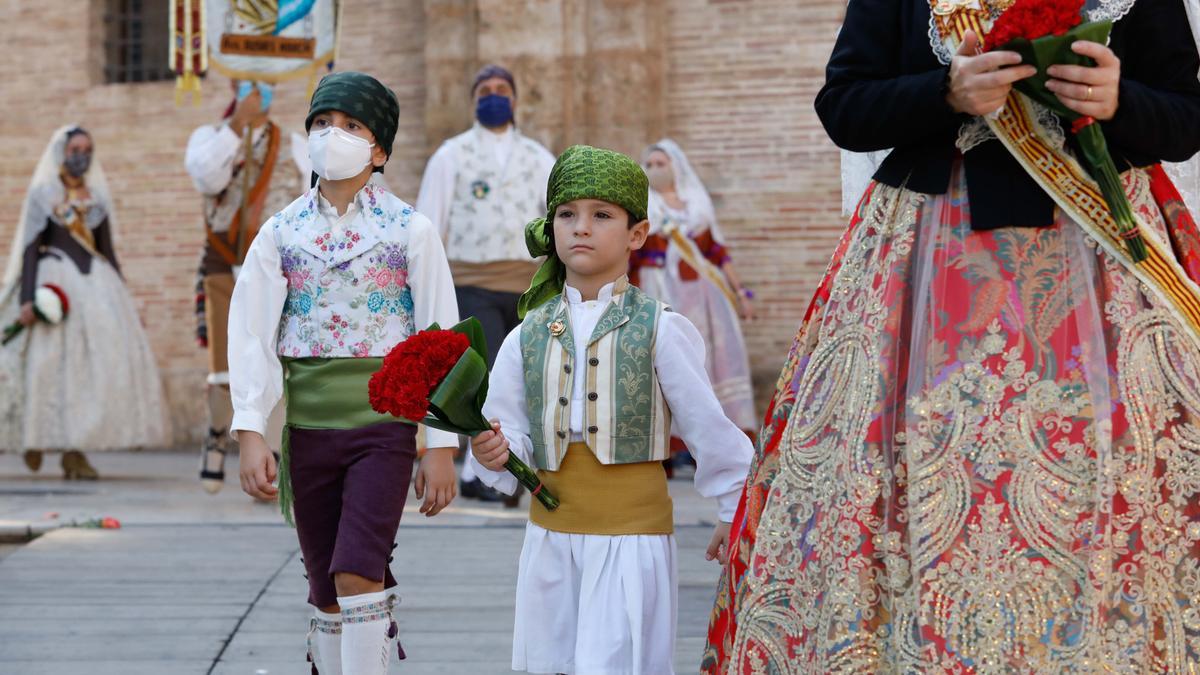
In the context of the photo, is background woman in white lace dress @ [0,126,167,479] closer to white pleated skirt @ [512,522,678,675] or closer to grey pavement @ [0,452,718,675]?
grey pavement @ [0,452,718,675]

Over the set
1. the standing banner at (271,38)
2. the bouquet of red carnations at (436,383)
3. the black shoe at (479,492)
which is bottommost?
the black shoe at (479,492)

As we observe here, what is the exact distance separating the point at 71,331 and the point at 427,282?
7239 millimetres

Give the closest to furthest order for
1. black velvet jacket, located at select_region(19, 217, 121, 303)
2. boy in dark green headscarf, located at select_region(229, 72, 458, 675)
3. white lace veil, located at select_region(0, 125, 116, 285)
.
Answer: boy in dark green headscarf, located at select_region(229, 72, 458, 675)
white lace veil, located at select_region(0, 125, 116, 285)
black velvet jacket, located at select_region(19, 217, 121, 303)

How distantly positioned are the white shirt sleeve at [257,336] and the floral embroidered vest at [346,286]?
0.04 m

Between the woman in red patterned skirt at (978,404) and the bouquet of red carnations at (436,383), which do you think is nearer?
the woman in red patterned skirt at (978,404)

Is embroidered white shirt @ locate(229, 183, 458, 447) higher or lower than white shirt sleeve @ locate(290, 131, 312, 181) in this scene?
lower

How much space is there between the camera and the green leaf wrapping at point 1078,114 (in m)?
2.83

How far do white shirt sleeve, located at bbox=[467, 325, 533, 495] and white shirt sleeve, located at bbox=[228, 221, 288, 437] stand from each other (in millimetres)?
594

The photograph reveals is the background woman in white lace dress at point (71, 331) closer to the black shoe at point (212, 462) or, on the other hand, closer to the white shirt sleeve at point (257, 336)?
the black shoe at point (212, 462)

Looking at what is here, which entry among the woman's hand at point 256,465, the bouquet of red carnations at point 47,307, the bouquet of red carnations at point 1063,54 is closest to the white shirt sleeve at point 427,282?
the woman's hand at point 256,465

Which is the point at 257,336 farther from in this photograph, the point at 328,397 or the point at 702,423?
the point at 702,423

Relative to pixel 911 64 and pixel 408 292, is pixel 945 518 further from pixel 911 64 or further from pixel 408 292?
pixel 408 292

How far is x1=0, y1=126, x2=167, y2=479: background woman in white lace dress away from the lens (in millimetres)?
10297

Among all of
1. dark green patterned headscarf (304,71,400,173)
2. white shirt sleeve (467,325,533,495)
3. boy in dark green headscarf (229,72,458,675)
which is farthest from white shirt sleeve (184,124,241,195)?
white shirt sleeve (467,325,533,495)
